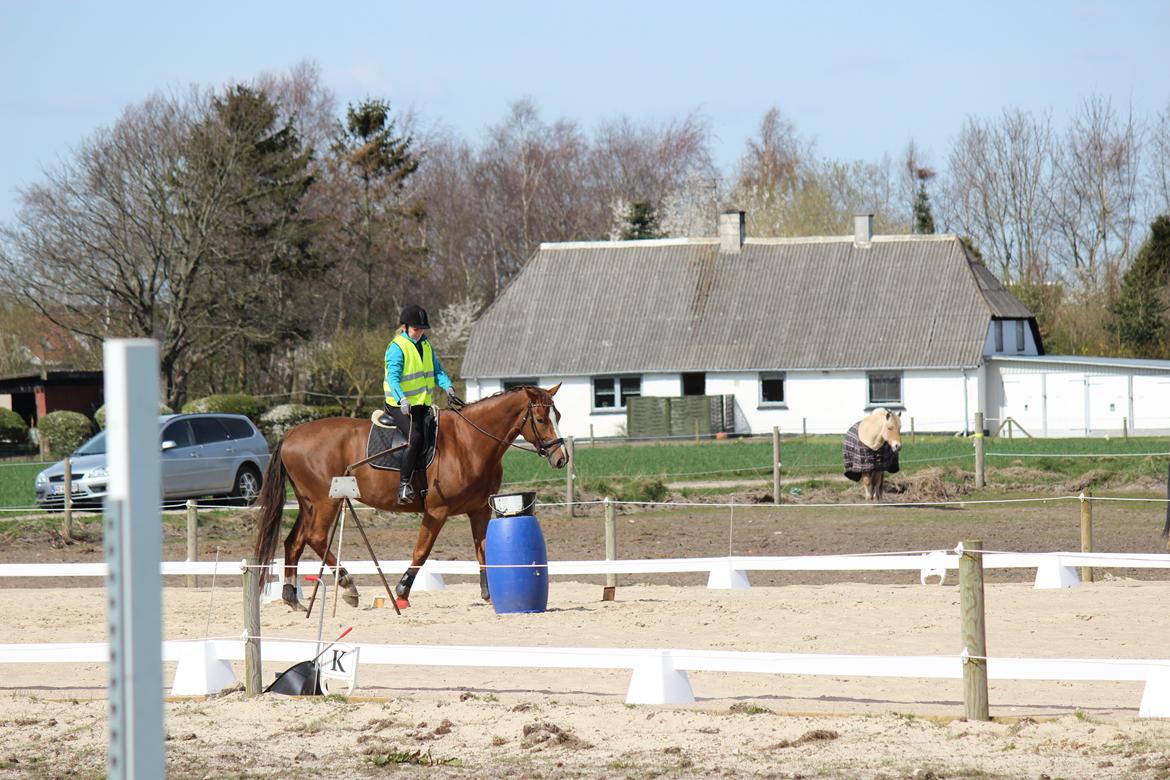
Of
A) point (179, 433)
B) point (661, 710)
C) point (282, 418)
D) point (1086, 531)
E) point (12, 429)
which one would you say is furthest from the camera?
point (12, 429)

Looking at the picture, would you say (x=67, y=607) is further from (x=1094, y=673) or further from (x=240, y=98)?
(x=240, y=98)

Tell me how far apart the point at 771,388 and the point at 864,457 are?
26085 mm

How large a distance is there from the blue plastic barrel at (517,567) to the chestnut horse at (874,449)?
419 inches

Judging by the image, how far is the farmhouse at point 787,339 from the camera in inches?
1800

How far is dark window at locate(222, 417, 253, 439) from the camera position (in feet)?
81.7

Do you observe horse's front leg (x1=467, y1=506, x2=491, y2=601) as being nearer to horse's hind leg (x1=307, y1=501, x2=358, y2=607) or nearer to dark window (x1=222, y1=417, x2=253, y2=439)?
horse's hind leg (x1=307, y1=501, x2=358, y2=607)

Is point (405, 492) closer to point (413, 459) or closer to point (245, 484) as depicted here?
point (413, 459)

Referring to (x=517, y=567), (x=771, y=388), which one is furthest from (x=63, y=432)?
(x=517, y=567)

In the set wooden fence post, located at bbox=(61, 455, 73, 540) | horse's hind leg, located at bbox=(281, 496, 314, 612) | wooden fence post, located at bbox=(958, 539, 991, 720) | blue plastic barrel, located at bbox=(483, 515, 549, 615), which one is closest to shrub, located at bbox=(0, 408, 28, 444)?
wooden fence post, located at bbox=(61, 455, 73, 540)

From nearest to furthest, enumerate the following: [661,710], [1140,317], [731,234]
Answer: [661,710] → [1140,317] → [731,234]

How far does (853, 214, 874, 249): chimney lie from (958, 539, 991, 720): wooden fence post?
44.4 metres

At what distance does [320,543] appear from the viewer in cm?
1341

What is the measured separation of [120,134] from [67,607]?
33.7 meters

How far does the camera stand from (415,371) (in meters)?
12.9
